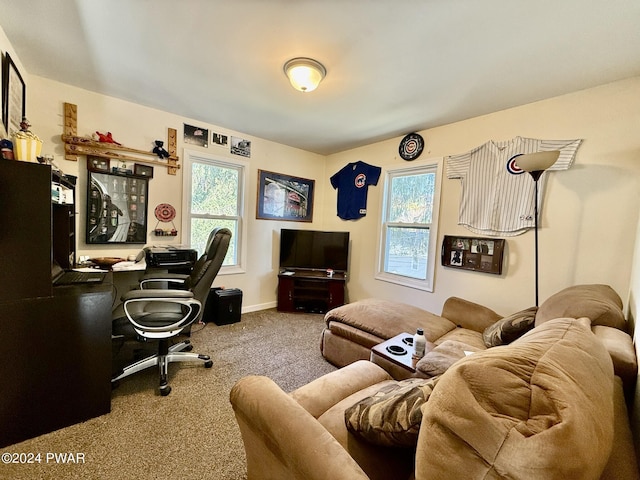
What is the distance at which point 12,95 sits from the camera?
74.0 inches

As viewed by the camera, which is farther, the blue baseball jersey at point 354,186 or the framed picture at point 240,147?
the blue baseball jersey at point 354,186

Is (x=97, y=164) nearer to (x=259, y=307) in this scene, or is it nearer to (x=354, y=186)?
(x=259, y=307)

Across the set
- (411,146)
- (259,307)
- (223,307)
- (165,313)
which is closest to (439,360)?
(165,313)

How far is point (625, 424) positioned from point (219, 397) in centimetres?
205

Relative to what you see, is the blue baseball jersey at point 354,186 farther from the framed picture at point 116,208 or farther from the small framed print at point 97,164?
Answer: the small framed print at point 97,164

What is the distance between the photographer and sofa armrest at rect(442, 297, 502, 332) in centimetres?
231

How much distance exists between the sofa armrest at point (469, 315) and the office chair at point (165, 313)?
2.18 m

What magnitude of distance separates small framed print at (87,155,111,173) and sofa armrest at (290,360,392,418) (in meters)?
2.80

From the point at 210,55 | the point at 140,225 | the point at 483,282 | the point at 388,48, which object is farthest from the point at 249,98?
the point at 483,282

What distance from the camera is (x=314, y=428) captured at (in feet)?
2.77

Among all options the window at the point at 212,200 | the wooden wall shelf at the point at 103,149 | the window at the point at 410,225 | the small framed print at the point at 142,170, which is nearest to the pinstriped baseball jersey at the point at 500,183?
the window at the point at 410,225

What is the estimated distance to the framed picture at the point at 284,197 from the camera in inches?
147

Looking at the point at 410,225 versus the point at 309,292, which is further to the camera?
the point at 309,292

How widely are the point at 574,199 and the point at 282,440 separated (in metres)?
2.77
